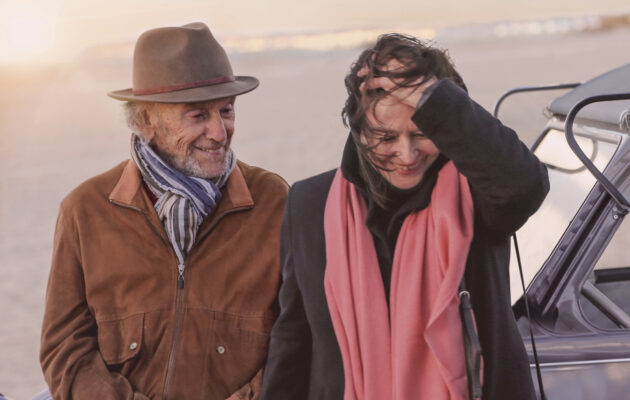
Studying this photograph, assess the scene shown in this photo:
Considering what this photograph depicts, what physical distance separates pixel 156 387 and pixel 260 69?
132ft

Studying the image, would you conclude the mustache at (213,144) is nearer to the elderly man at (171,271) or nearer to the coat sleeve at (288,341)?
the elderly man at (171,271)

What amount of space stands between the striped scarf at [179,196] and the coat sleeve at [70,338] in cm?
35

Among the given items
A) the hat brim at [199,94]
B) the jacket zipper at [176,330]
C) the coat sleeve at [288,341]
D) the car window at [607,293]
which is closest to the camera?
the coat sleeve at [288,341]

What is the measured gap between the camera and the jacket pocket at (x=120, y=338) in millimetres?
2840

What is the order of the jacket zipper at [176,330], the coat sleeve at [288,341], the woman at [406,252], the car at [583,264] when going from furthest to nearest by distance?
the jacket zipper at [176,330], the car at [583,264], the coat sleeve at [288,341], the woman at [406,252]

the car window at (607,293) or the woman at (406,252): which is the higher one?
the woman at (406,252)

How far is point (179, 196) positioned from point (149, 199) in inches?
5.3

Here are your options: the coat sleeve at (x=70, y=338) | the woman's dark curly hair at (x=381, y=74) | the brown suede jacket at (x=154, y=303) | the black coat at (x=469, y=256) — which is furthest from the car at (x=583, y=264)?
the coat sleeve at (x=70, y=338)

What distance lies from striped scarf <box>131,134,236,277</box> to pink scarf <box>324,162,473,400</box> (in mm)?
814

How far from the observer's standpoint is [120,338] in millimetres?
2877

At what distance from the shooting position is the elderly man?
112 inches

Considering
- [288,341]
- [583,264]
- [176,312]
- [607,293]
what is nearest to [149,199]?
[176,312]

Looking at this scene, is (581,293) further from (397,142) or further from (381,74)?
(381,74)

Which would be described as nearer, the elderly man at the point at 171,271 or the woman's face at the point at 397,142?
the woman's face at the point at 397,142
